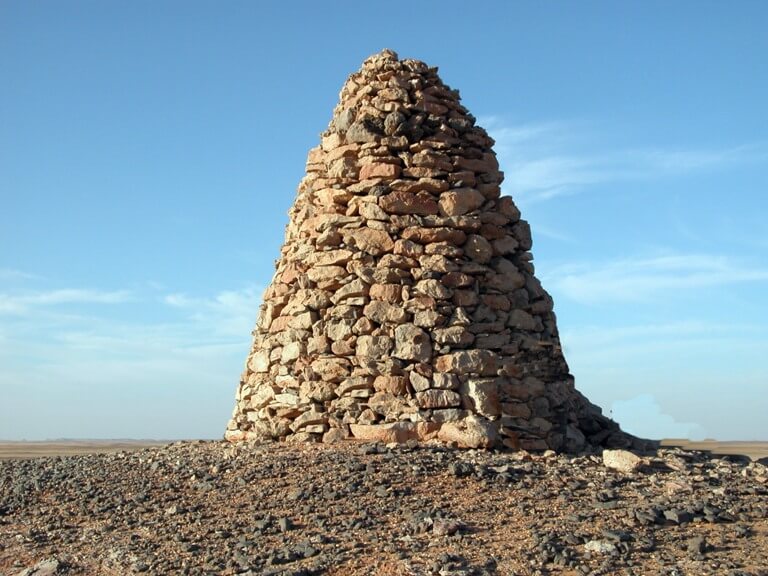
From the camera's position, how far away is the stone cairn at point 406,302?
898cm

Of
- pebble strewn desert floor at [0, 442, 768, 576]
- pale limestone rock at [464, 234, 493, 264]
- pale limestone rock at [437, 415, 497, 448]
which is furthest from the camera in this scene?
pale limestone rock at [464, 234, 493, 264]

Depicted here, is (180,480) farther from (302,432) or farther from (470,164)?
(470,164)

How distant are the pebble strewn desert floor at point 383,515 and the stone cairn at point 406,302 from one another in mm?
604

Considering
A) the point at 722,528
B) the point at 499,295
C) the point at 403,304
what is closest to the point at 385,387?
the point at 403,304

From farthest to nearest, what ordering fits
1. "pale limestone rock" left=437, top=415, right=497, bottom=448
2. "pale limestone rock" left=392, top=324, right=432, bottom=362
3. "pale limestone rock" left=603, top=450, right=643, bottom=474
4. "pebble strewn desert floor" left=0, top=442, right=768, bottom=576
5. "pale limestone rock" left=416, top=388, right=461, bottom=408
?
1. "pale limestone rock" left=392, top=324, right=432, bottom=362
2. "pale limestone rock" left=416, top=388, right=461, bottom=408
3. "pale limestone rock" left=437, top=415, right=497, bottom=448
4. "pale limestone rock" left=603, top=450, right=643, bottom=474
5. "pebble strewn desert floor" left=0, top=442, right=768, bottom=576

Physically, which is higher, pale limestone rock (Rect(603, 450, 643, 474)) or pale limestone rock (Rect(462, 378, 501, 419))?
pale limestone rock (Rect(462, 378, 501, 419))

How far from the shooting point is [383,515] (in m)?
6.82

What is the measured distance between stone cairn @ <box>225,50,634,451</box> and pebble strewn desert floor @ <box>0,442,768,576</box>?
60 cm

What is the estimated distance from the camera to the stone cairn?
898cm

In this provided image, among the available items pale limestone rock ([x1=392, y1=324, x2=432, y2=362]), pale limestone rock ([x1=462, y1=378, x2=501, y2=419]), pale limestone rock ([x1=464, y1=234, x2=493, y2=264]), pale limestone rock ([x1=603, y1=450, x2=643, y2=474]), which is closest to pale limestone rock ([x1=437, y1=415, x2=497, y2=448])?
pale limestone rock ([x1=462, y1=378, x2=501, y2=419])

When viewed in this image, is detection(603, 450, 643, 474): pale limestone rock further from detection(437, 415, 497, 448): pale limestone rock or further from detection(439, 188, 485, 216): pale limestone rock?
detection(439, 188, 485, 216): pale limestone rock

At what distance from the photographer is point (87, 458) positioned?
9945mm

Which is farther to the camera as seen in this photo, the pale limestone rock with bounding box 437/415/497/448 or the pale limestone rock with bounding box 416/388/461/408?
the pale limestone rock with bounding box 416/388/461/408

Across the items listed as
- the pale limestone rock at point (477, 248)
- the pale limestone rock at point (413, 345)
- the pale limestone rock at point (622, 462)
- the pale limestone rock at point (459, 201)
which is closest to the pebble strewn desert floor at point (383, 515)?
the pale limestone rock at point (622, 462)
